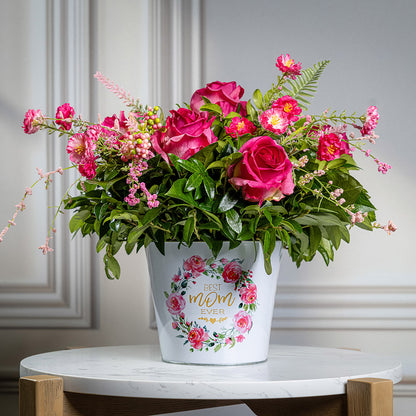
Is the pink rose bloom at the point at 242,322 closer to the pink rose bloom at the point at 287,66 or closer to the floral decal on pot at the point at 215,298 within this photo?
the floral decal on pot at the point at 215,298

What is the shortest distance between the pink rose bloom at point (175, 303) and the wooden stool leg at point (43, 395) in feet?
0.59

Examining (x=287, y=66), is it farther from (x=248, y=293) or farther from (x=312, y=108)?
(x=312, y=108)

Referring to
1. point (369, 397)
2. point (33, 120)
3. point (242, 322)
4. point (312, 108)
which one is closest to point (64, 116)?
point (33, 120)

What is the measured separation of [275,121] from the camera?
2.59 feet

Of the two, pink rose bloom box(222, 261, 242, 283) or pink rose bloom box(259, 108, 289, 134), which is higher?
pink rose bloom box(259, 108, 289, 134)

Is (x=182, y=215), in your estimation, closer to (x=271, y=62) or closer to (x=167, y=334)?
(x=167, y=334)

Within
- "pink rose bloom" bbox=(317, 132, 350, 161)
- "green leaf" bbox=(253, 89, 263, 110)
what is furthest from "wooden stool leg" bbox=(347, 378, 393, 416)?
"green leaf" bbox=(253, 89, 263, 110)

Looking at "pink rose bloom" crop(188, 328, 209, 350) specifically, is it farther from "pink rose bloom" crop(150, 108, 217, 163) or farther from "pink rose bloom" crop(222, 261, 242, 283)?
"pink rose bloom" crop(150, 108, 217, 163)

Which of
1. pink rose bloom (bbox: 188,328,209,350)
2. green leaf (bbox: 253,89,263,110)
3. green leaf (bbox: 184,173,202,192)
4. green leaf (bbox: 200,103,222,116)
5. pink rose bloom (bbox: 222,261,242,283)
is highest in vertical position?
green leaf (bbox: 253,89,263,110)

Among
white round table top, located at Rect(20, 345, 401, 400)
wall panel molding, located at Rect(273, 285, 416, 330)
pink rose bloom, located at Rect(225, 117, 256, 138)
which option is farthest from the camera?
wall panel molding, located at Rect(273, 285, 416, 330)

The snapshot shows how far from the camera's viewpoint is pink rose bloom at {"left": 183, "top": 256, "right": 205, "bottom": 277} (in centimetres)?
82

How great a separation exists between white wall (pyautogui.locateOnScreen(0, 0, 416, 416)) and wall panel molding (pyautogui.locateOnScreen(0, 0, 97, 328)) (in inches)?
0.7

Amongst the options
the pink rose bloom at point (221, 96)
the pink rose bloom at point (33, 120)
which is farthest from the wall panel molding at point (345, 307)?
the pink rose bloom at point (33, 120)

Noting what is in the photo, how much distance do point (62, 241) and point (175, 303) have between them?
588 millimetres
